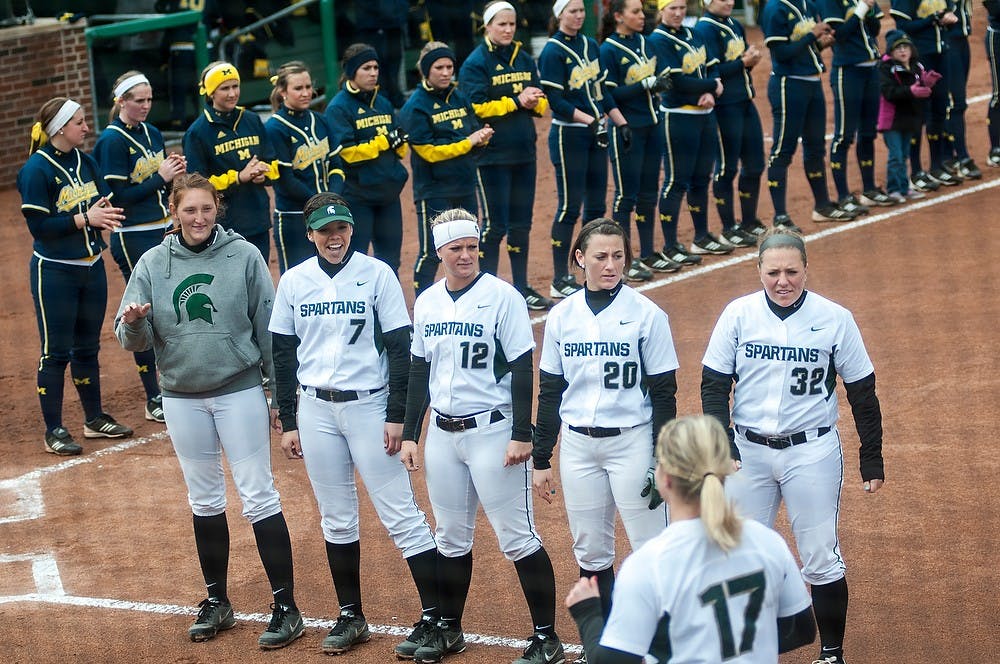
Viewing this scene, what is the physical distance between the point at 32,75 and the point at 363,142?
6153 millimetres

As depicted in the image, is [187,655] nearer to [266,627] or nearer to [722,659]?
[266,627]

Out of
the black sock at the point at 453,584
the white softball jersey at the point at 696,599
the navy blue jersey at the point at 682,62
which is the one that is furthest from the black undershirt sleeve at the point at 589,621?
the navy blue jersey at the point at 682,62

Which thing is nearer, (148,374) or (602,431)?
(602,431)

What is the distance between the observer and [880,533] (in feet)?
18.7

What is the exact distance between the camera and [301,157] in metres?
7.79

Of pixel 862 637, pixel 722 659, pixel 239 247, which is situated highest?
pixel 239 247

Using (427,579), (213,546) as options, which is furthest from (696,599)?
(213,546)

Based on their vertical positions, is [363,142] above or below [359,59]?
below

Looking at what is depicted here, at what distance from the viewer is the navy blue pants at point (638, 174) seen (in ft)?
29.9

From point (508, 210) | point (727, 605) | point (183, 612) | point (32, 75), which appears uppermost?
point (32, 75)

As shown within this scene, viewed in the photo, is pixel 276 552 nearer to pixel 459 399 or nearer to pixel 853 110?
pixel 459 399

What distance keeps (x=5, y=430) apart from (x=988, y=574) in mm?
5186

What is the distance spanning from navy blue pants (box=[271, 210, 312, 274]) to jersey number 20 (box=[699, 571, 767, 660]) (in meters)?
5.10

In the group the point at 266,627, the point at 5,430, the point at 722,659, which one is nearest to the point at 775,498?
the point at 722,659
